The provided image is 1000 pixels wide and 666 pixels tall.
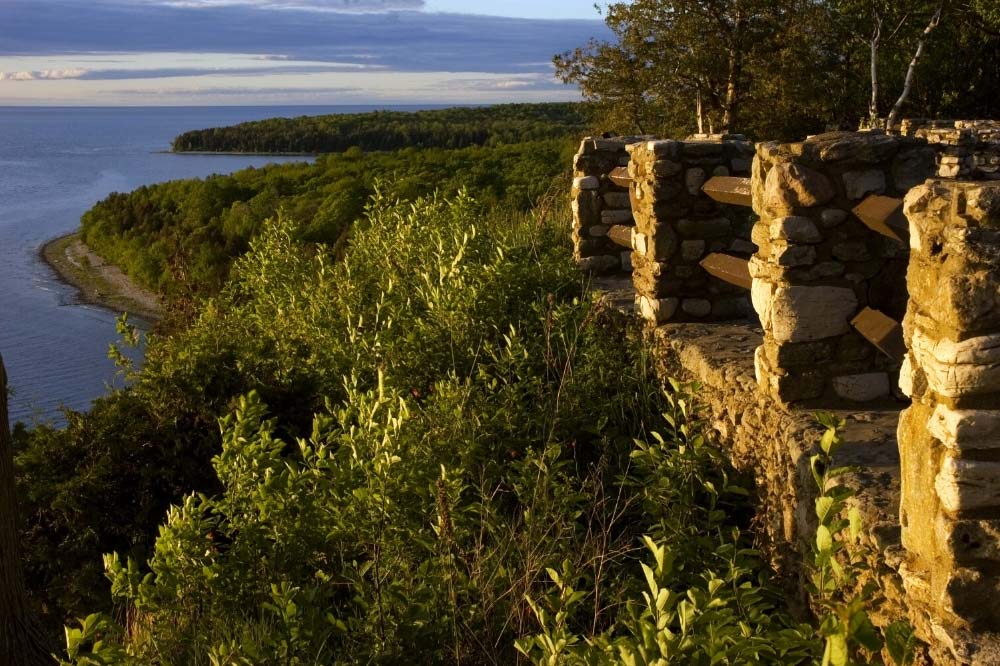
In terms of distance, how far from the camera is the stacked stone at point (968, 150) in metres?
14.1

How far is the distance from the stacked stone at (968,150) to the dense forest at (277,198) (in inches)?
252

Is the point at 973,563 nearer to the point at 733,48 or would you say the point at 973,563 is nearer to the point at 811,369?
the point at 811,369

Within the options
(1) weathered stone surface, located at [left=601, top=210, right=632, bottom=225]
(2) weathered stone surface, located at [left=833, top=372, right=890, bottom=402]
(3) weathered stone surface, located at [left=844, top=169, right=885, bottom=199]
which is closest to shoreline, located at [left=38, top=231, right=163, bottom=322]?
(1) weathered stone surface, located at [left=601, top=210, right=632, bottom=225]

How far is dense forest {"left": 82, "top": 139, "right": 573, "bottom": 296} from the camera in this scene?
60.4 ft

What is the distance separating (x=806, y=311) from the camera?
15.6ft

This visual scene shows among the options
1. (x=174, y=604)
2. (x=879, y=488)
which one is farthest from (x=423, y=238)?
(x=879, y=488)

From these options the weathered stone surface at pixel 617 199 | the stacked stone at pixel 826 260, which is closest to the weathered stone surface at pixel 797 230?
the stacked stone at pixel 826 260

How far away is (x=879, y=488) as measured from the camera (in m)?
3.80

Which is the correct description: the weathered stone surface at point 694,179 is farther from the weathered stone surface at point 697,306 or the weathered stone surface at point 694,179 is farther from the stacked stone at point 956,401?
the stacked stone at point 956,401

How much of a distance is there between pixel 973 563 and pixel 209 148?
64427 mm

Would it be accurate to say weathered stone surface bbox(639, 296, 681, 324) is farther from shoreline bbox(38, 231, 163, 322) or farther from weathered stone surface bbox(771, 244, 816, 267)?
shoreline bbox(38, 231, 163, 322)

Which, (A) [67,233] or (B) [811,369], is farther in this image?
(A) [67,233]

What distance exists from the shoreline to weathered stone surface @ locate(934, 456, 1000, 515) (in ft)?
54.6

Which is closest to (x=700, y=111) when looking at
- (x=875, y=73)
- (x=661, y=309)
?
(x=875, y=73)
